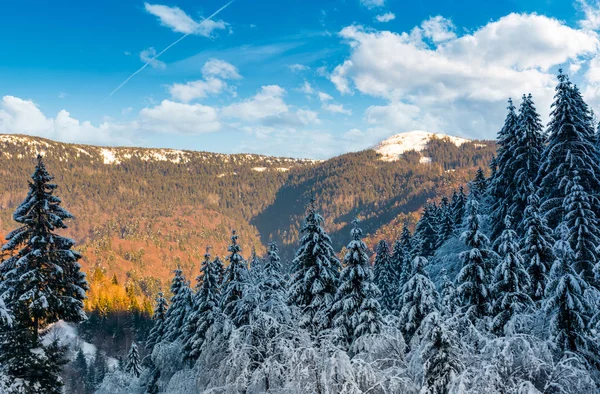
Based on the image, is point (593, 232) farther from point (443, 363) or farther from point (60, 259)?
point (60, 259)

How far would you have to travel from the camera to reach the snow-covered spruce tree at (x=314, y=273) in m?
21.9

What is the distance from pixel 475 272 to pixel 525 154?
53.2 ft

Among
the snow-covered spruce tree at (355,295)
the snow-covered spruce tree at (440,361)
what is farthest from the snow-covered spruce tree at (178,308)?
the snow-covered spruce tree at (440,361)

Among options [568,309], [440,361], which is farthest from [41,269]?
[568,309]

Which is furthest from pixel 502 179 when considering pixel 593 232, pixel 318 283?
pixel 318 283

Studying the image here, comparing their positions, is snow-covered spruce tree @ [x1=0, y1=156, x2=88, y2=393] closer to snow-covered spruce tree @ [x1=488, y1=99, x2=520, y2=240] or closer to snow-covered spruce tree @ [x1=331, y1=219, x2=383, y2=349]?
snow-covered spruce tree @ [x1=331, y1=219, x2=383, y2=349]

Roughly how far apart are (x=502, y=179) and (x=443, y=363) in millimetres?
26718

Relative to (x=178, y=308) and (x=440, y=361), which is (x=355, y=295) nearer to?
(x=440, y=361)

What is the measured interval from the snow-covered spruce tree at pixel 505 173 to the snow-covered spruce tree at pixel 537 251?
12464 mm

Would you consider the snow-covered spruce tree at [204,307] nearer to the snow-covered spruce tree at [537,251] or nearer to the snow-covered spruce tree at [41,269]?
the snow-covered spruce tree at [41,269]

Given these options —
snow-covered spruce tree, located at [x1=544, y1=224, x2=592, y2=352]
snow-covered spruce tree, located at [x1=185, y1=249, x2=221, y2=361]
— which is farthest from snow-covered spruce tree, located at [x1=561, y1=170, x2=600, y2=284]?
snow-covered spruce tree, located at [x1=185, y1=249, x2=221, y2=361]

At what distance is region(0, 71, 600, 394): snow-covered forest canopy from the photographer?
8609 millimetres

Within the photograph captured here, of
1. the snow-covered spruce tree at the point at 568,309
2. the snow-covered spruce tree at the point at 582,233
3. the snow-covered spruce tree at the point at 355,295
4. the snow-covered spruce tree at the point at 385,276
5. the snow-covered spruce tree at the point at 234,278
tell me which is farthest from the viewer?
the snow-covered spruce tree at the point at 385,276

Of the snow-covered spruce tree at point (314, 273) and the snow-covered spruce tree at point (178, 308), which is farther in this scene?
the snow-covered spruce tree at point (178, 308)
